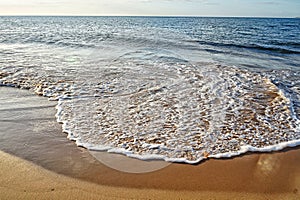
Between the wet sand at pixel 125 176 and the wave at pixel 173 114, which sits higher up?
the wave at pixel 173 114

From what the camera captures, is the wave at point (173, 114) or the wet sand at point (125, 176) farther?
the wave at point (173, 114)

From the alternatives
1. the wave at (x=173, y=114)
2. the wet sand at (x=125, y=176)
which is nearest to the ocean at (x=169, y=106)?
the wave at (x=173, y=114)

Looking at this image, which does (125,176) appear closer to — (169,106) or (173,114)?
(173,114)

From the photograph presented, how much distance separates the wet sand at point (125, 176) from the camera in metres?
2.94

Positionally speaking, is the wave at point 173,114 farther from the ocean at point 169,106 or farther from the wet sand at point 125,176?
the wet sand at point 125,176

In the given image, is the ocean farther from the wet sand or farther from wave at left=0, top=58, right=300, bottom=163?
the wet sand

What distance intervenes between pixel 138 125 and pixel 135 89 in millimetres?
2369

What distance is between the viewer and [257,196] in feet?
9.61

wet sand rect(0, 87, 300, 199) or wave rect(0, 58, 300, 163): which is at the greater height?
wave rect(0, 58, 300, 163)

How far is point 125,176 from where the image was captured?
3246 millimetres

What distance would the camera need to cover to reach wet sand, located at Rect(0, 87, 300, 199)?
2938mm

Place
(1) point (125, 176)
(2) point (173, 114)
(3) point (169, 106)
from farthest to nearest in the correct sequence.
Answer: (3) point (169, 106), (2) point (173, 114), (1) point (125, 176)

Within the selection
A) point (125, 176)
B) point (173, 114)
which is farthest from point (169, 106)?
point (125, 176)

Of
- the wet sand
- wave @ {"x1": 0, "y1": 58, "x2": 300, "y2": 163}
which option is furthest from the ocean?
the wet sand
